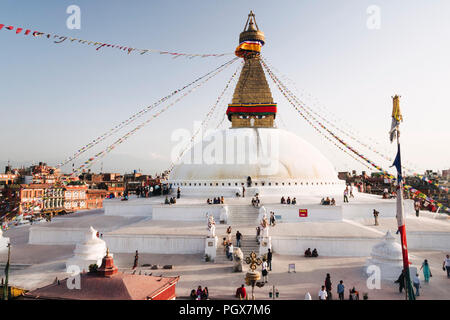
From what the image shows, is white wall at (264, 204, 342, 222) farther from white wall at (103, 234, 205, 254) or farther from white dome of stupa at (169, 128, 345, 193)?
white wall at (103, 234, 205, 254)

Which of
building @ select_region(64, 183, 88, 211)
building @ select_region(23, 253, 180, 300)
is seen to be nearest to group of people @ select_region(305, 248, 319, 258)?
building @ select_region(23, 253, 180, 300)

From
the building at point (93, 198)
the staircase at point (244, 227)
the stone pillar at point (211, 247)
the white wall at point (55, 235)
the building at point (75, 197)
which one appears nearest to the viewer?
the stone pillar at point (211, 247)

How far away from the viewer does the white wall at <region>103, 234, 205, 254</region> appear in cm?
1077

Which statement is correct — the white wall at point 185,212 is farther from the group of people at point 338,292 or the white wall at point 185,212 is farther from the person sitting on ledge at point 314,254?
the group of people at point 338,292

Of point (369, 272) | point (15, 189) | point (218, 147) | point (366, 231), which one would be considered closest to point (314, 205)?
point (366, 231)

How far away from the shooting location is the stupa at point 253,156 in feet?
56.9

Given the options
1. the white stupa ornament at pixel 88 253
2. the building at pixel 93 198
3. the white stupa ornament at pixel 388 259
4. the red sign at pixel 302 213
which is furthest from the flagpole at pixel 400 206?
the building at pixel 93 198

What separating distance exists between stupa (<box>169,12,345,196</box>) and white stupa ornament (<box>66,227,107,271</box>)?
8.10 m

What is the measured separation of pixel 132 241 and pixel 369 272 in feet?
24.5

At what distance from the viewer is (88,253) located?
31.3 feet

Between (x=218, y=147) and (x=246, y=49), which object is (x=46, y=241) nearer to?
(x=218, y=147)

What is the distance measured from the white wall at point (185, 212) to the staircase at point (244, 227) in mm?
762
